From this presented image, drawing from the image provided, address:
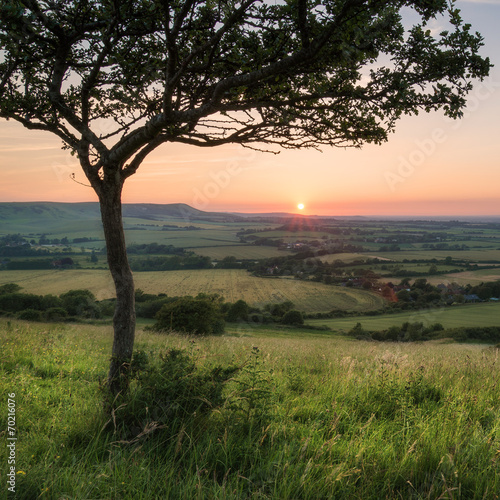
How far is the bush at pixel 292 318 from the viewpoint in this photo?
59.7m

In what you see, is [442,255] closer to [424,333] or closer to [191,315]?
[424,333]

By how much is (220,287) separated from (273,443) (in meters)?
71.9

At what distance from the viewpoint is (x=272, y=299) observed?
2746 inches

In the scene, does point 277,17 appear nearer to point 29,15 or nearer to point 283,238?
point 29,15

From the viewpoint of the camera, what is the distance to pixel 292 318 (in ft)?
197

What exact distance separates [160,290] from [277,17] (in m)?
69.8

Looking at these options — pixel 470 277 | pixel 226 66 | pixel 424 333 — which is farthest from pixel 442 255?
pixel 226 66

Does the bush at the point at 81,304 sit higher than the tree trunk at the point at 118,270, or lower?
lower

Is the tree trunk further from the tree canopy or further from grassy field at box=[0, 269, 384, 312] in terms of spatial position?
grassy field at box=[0, 269, 384, 312]

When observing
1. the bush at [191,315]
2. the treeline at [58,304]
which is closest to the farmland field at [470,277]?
the bush at [191,315]

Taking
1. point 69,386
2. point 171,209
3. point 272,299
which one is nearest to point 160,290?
point 272,299

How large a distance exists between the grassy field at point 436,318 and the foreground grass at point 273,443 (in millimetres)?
56419

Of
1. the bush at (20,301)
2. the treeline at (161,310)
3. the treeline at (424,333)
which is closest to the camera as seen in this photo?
the treeline at (161,310)

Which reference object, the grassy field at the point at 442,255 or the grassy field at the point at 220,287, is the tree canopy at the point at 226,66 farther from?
the grassy field at the point at 442,255
